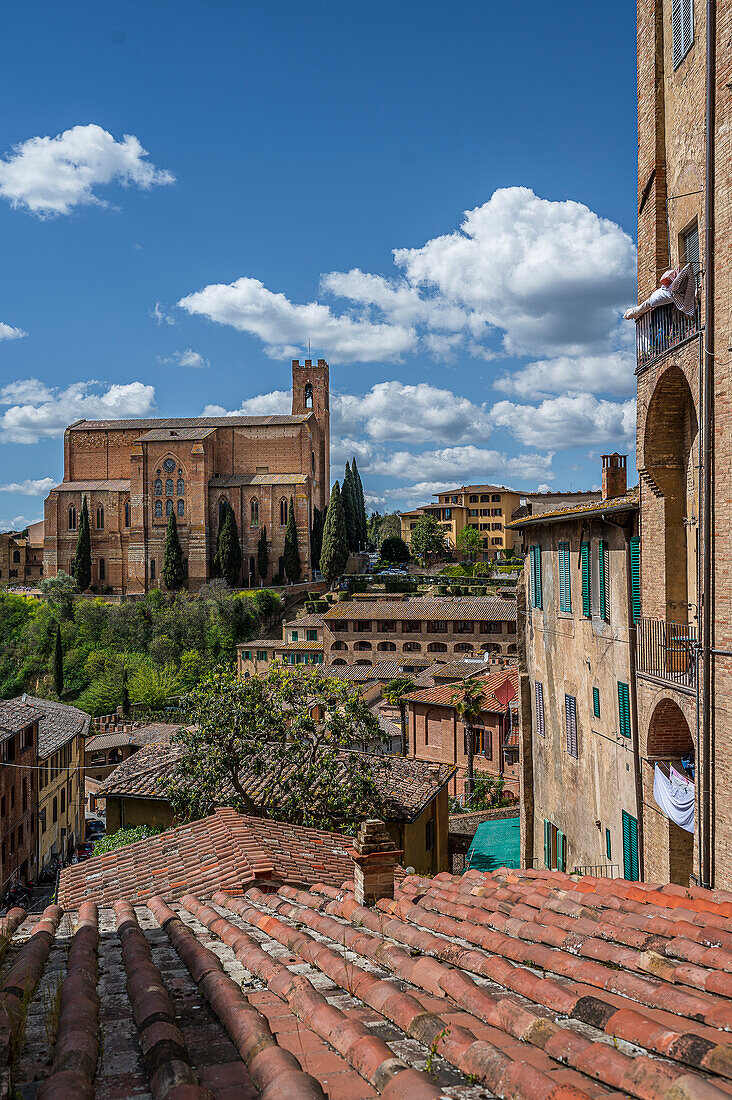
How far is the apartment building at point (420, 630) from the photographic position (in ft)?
180

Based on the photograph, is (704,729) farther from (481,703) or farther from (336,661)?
(336,661)

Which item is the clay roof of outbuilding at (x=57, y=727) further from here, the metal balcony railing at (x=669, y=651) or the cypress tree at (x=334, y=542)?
the cypress tree at (x=334, y=542)

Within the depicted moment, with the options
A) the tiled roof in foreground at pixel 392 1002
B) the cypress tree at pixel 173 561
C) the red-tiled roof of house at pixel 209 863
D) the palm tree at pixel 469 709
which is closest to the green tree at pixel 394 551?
the cypress tree at pixel 173 561

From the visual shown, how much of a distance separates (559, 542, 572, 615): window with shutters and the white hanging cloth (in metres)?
5.12

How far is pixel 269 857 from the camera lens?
33.7 feet

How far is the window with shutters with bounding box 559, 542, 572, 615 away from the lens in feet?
55.1

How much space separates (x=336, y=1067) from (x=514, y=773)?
3144 cm

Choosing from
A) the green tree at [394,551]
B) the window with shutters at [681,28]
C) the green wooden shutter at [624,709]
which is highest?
the window with shutters at [681,28]

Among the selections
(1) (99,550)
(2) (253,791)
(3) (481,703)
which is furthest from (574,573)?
(1) (99,550)

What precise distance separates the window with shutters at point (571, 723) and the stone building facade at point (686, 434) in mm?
3830

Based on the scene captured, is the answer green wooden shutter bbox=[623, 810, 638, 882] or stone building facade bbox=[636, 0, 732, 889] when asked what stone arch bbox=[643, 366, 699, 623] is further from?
green wooden shutter bbox=[623, 810, 638, 882]

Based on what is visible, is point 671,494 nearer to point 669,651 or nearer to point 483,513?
point 669,651

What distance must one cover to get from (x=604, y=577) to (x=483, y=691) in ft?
66.3

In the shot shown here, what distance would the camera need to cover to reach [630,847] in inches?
525
